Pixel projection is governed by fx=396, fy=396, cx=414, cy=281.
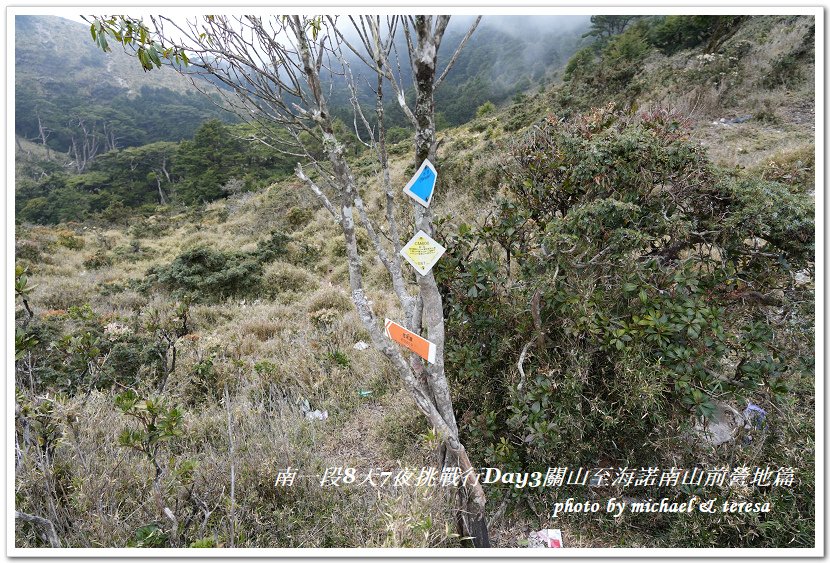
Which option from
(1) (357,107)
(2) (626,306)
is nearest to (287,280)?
(1) (357,107)

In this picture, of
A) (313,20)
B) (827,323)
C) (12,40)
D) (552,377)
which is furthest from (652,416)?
(12,40)

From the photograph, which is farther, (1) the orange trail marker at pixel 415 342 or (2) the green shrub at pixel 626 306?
(2) the green shrub at pixel 626 306

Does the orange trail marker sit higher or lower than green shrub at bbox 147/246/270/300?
higher

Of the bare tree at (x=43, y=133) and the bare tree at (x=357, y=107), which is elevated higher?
the bare tree at (x=357, y=107)

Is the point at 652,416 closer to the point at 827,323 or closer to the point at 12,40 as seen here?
the point at 827,323

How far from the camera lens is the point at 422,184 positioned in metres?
1.90

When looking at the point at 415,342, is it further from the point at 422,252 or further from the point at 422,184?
the point at 422,184

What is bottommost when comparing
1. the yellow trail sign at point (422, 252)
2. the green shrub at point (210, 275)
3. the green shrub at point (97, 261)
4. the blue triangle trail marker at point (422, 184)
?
the green shrub at point (97, 261)

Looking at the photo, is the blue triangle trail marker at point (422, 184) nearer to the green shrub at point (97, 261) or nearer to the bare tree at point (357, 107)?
the bare tree at point (357, 107)

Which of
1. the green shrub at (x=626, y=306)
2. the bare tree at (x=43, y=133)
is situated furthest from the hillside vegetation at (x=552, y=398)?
the bare tree at (x=43, y=133)

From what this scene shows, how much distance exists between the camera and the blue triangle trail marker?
1.88m

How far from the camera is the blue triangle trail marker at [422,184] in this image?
1.88 m

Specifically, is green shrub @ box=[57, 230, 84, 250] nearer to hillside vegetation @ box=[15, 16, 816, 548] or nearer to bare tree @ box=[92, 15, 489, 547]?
hillside vegetation @ box=[15, 16, 816, 548]

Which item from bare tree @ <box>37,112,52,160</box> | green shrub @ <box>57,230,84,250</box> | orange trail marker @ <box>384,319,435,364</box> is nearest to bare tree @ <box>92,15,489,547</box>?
orange trail marker @ <box>384,319,435,364</box>
